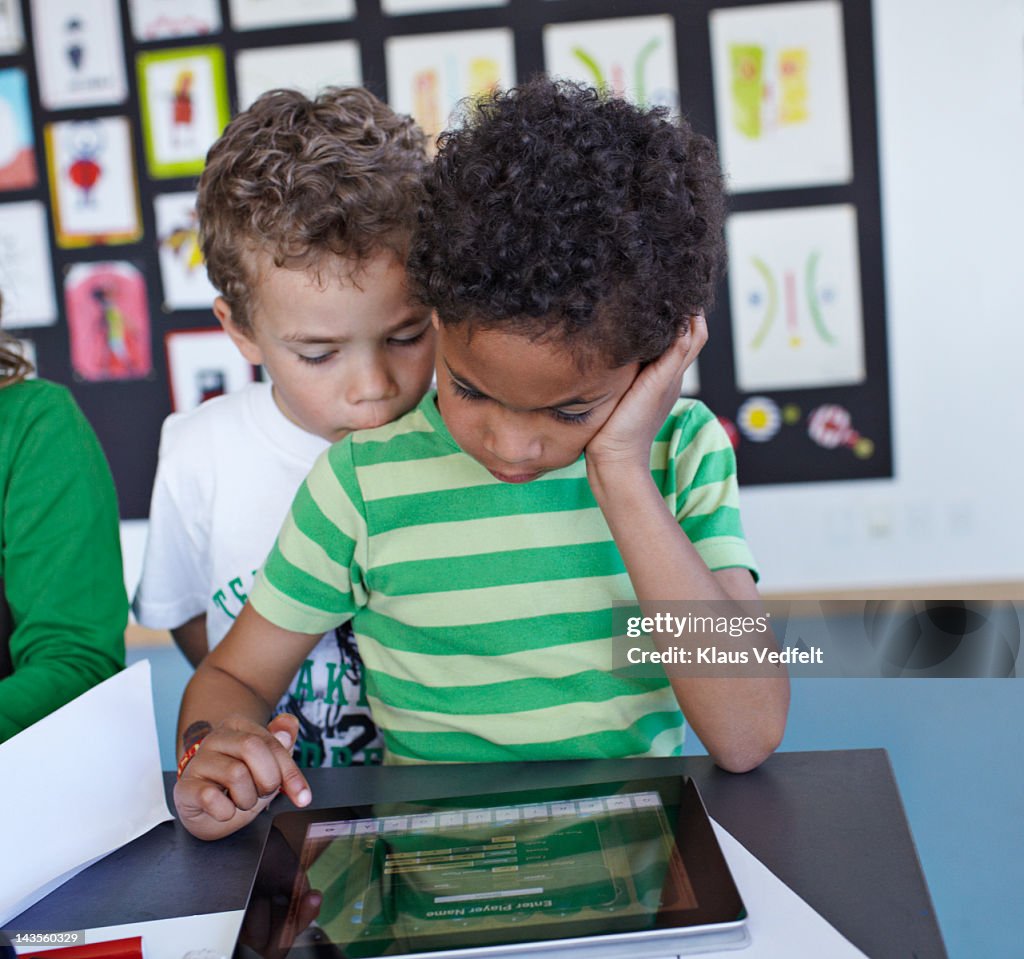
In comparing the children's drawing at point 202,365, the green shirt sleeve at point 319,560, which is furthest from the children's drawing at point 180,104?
the green shirt sleeve at point 319,560

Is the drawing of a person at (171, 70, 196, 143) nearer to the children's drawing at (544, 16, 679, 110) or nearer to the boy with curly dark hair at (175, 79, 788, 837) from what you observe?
the children's drawing at (544, 16, 679, 110)

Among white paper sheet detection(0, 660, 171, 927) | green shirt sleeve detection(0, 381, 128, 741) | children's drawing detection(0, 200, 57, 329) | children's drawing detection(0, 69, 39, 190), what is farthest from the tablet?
children's drawing detection(0, 69, 39, 190)

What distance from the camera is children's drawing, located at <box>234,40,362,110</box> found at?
9.34ft

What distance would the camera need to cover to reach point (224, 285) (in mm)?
1083

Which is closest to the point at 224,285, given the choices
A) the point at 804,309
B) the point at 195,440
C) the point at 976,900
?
the point at 195,440

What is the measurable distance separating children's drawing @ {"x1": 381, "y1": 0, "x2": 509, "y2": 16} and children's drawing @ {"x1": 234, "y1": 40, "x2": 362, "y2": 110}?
0.12m

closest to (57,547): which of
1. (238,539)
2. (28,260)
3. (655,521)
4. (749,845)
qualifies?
(238,539)

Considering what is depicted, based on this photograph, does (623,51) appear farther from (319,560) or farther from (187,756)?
(187,756)

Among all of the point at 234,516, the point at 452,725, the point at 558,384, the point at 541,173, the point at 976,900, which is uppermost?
the point at 541,173

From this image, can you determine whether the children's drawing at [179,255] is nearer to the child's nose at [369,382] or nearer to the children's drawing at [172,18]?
the children's drawing at [172,18]

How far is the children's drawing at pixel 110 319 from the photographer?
297cm

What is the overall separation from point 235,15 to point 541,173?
7.91ft

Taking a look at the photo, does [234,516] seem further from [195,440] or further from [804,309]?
[804,309]

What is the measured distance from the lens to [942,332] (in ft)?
9.22
